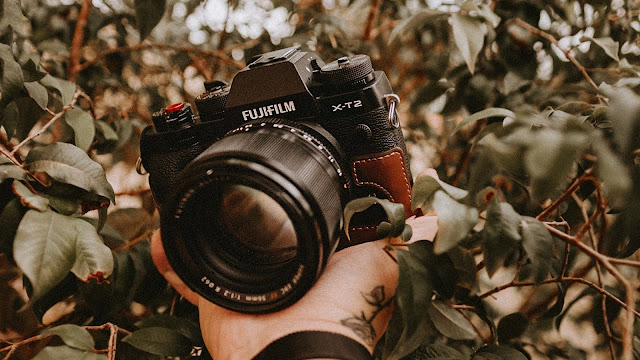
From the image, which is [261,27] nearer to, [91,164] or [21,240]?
[91,164]

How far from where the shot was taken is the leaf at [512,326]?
567 millimetres

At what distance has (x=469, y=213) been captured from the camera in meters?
0.35

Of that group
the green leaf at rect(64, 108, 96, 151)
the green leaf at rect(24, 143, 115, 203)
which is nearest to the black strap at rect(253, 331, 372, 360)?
the green leaf at rect(24, 143, 115, 203)

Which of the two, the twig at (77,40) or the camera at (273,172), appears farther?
the twig at (77,40)

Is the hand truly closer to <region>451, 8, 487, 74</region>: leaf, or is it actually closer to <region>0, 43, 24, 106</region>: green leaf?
<region>451, 8, 487, 74</region>: leaf

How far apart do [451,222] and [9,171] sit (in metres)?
0.39

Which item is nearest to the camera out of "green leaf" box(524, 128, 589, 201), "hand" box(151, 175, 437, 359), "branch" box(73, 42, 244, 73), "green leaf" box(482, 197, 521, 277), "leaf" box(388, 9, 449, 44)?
"green leaf" box(524, 128, 589, 201)

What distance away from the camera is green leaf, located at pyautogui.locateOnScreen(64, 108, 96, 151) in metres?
0.56

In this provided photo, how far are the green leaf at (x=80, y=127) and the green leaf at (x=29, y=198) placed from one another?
0.14m

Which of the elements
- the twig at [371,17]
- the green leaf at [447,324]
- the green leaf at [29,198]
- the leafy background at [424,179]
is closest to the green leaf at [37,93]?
the leafy background at [424,179]

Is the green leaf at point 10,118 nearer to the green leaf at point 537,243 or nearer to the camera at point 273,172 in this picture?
the camera at point 273,172

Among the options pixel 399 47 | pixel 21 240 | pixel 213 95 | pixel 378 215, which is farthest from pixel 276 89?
pixel 399 47

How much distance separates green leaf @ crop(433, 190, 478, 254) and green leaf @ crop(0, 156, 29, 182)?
0.38 metres

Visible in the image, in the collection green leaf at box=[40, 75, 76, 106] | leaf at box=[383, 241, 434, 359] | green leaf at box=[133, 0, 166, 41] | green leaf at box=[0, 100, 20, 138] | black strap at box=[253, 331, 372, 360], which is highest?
green leaf at box=[133, 0, 166, 41]
